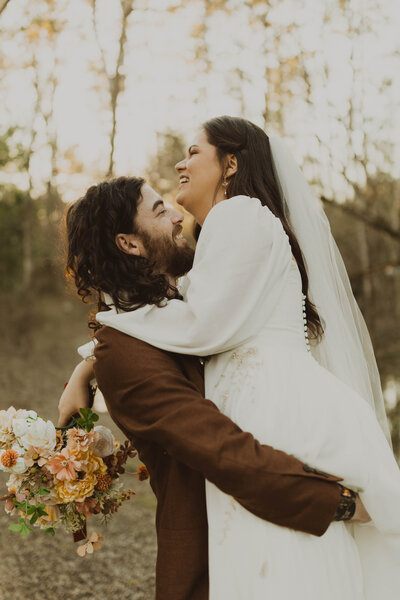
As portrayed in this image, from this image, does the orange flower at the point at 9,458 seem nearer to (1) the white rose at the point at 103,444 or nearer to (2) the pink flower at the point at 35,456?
(2) the pink flower at the point at 35,456

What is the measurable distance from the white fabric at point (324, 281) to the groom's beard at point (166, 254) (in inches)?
18.1

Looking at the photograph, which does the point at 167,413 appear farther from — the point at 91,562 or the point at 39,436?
the point at 91,562

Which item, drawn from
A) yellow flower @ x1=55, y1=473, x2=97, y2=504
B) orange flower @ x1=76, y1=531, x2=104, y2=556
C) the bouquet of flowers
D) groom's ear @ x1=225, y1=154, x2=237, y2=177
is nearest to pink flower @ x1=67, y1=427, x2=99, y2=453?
the bouquet of flowers

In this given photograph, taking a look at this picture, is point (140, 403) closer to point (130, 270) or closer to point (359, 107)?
point (130, 270)

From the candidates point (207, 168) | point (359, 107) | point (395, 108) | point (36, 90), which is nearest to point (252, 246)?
point (207, 168)

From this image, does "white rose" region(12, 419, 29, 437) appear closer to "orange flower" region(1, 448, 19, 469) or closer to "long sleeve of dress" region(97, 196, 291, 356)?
"orange flower" region(1, 448, 19, 469)

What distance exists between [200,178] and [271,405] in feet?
3.34

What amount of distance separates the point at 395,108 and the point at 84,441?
8267 millimetres

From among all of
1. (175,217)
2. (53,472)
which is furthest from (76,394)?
(175,217)

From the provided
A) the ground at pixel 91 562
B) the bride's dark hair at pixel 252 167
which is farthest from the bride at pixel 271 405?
the ground at pixel 91 562

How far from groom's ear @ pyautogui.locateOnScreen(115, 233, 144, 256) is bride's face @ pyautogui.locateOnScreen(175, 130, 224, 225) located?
1.10ft

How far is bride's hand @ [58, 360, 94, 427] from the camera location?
236cm

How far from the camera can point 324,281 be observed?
2367 millimetres

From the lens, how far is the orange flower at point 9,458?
210cm
